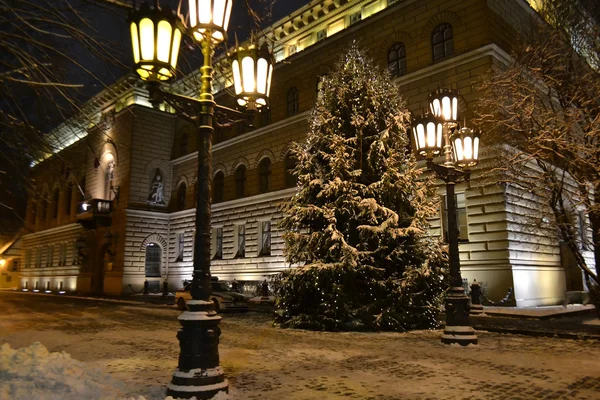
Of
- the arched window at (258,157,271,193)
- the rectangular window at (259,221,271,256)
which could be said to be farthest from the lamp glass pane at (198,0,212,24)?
the arched window at (258,157,271,193)

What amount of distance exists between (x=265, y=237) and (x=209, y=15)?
25.9 m

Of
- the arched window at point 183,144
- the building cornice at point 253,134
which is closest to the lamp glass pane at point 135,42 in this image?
the building cornice at point 253,134

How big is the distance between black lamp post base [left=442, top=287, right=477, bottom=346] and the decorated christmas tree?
7.34 ft

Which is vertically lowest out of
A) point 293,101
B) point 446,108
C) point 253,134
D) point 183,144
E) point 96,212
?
point 446,108

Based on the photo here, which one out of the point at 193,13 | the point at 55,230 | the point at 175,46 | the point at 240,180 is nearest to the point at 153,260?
the point at 240,180

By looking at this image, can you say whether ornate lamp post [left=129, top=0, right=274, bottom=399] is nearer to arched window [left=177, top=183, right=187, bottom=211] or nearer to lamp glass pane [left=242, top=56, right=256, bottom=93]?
lamp glass pane [left=242, top=56, right=256, bottom=93]

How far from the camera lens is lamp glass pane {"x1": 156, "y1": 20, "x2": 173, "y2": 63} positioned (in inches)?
227

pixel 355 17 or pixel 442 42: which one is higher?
pixel 355 17

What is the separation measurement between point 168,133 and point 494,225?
28.9 meters

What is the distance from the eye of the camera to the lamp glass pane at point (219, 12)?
618 centimetres

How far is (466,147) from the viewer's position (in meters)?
11.8

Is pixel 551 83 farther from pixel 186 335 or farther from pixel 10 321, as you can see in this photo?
pixel 10 321

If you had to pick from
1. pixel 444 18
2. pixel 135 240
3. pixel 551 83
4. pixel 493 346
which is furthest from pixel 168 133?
pixel 493 346

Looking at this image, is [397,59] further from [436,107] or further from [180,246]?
[180,246]
